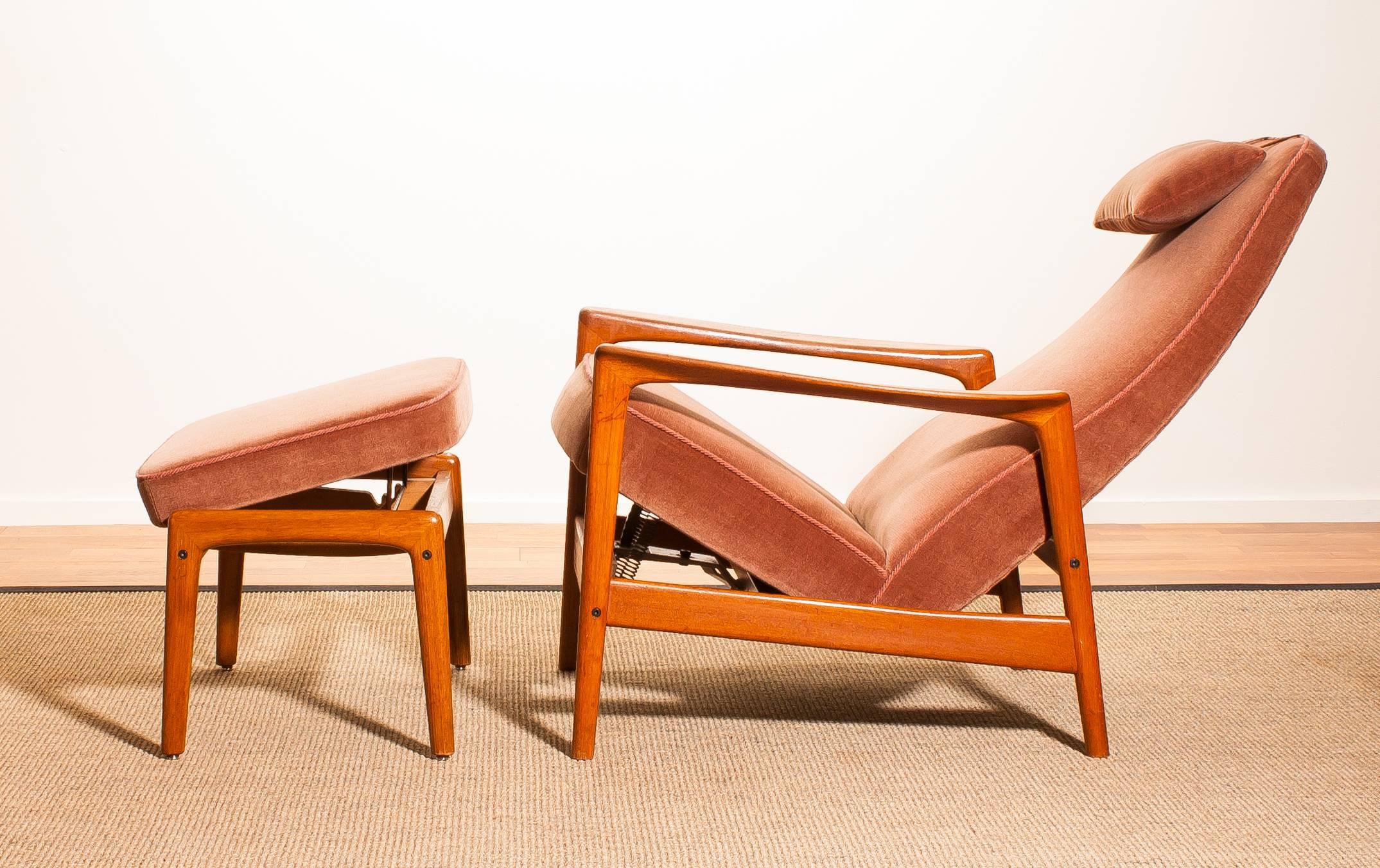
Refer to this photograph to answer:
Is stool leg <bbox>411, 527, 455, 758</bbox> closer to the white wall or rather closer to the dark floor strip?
the dark floor strip

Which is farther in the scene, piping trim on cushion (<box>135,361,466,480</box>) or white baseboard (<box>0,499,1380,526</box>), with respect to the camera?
white baseboard (<box>0,499,1380,526</box>)

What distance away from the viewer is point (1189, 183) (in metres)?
1.65

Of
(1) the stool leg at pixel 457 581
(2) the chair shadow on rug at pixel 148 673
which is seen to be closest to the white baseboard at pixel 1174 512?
(2) the chair shadow on rug at pixel 148 673

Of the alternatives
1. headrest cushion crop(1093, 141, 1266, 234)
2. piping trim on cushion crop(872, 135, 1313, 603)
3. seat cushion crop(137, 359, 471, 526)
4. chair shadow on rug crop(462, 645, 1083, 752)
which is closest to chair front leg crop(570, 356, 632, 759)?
chair shadow on rug crop(462, 645, 1083, 752)

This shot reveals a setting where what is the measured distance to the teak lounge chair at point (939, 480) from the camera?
4.76ft

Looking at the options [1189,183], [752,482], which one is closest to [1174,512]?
[1189,183]

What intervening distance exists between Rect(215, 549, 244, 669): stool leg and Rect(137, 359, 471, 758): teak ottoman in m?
0.33

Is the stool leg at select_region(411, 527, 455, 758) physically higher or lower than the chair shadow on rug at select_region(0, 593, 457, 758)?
higher

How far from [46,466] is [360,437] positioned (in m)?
1.92

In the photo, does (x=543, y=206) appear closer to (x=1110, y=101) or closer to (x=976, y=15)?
(x=976, y=15)

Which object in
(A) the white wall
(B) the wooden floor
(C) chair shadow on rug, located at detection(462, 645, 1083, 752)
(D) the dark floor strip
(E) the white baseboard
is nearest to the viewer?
(C) chair shadow on rug, located at detection(462, 645, 1083, 752)

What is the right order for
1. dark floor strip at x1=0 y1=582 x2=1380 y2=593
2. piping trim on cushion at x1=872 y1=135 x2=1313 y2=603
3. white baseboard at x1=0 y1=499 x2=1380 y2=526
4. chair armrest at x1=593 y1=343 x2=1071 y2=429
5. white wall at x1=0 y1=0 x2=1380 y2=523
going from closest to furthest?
1. chair armrest at x1=593 y1=343 x2=1071 y2=429
2. piping trim on cushion at x1=872 y1=135 x2=1313 y2=603
3. dark floor strip at x1=0 y1=582 x2=1380 y2=593
4. white wall at x1=0 y1=0 x2=1380 y2=523
5. white baseboard at x1=0 y1=499 x2=1380 y2=526

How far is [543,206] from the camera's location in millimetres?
2914

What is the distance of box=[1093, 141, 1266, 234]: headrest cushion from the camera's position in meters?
1.64
